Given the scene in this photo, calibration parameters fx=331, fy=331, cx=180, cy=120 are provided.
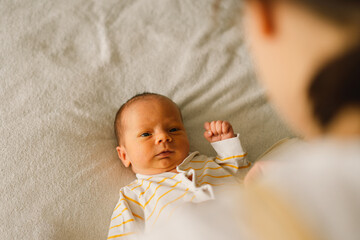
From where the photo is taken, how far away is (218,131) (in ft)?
3.92

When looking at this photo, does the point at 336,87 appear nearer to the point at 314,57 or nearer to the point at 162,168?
the point at 314,57

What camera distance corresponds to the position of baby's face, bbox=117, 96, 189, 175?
1.12 m

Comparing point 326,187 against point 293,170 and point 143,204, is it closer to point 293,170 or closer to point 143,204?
point 293,170

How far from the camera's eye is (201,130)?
1.29 meters

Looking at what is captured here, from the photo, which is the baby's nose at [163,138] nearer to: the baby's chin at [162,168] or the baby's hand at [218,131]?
the baby's chin at [162,168]

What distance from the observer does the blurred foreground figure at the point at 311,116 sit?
386 millimetres

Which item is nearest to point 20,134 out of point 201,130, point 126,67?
point 126,67

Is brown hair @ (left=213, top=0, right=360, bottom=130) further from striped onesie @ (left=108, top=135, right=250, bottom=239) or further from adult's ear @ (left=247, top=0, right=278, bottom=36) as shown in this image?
striped onesie @ (left=108, top=135, right=250, bottom=239)

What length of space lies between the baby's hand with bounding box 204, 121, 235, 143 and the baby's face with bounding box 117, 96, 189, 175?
92mm

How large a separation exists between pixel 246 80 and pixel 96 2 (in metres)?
0.75

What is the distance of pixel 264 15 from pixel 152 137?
773mm

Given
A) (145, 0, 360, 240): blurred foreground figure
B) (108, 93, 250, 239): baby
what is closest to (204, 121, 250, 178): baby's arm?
(108, 93, 250, 239): baby

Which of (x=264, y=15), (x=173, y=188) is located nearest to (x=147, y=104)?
(x=173, y=188)

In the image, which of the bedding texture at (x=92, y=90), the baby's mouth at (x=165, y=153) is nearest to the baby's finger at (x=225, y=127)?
the bedding texture at (x=92, y=90)
